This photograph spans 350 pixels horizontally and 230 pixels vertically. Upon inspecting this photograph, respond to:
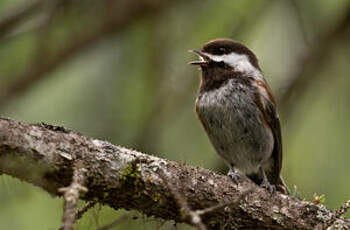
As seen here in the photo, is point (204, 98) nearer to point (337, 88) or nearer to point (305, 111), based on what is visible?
point (305, 111)

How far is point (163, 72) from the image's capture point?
5461 mm

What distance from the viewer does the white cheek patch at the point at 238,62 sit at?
4.96 meters

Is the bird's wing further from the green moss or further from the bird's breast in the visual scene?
the green moss

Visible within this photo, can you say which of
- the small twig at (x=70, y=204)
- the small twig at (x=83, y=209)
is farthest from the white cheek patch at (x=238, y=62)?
the small twig at (x=70, y=204)

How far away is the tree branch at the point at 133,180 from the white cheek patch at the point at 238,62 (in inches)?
61.1

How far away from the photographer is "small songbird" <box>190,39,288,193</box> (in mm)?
4695

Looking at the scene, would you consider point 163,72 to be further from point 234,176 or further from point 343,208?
point 343,208

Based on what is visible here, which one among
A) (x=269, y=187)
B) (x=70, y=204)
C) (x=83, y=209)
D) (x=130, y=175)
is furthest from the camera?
(x=269, y=187)

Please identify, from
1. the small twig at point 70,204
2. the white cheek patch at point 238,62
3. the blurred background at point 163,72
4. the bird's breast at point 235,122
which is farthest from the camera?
the blurred background at point 163,72

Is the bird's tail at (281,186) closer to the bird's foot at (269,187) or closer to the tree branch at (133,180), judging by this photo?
the bird's foot at (269,187)

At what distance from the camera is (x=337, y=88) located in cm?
596

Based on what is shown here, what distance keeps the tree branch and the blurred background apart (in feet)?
5.13

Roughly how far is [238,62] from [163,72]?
84 centimetres

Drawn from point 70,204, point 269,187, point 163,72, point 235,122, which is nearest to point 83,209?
point 70,204
